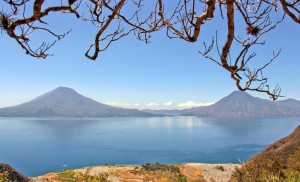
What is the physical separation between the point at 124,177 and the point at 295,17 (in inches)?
1040

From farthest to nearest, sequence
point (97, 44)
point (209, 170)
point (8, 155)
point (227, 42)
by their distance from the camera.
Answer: point (8, 155) → point (209, 170) → point (97, 44) → point (227, 42)

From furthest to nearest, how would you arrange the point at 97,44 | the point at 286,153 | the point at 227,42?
the point at 286,153
the point at 97,44
the point at 227,42

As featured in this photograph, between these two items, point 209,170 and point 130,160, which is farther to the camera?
point 130,160

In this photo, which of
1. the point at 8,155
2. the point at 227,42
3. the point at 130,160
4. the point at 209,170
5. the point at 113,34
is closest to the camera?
the point at 227,42

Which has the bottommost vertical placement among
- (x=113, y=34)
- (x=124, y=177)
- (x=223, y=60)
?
(x=124, y=177)

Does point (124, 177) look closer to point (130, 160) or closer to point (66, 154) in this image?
point (130, 160)

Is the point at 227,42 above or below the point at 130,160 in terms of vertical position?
above

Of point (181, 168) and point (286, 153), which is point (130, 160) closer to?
point (181, 168)

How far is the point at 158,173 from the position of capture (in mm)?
29812

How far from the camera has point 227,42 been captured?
7.48 ft

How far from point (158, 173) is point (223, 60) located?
2856 centimetres

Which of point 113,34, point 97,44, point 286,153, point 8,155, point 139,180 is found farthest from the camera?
point 8,155

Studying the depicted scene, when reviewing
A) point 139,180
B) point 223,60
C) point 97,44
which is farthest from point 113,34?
point 139,180

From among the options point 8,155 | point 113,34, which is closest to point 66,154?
point 8,155
